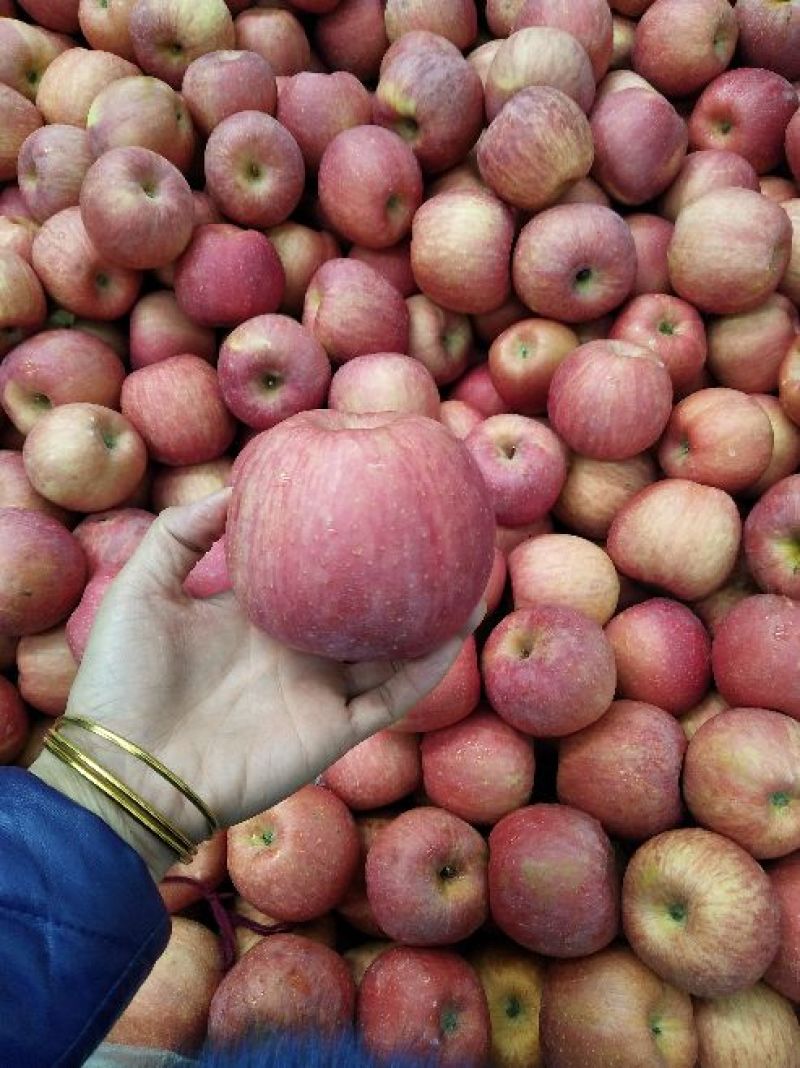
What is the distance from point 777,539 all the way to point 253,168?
1455 millimetres

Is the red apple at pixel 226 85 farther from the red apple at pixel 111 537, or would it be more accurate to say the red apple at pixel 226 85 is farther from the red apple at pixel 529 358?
the red apple at pixel 111 537

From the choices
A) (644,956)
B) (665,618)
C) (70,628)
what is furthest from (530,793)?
(70,628)

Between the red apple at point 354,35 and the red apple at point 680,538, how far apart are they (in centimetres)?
151

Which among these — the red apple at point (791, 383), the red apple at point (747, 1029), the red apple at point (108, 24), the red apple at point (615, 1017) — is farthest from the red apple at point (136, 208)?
the red apple at point (747, 1029)

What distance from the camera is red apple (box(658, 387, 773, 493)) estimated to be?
1598 mm

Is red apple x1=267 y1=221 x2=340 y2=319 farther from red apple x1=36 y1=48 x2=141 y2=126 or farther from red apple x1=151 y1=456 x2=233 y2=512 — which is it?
red apple x1=36 y1=48 x2=141 y2=126

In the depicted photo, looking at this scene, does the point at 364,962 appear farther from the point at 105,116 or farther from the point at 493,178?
the point at 105,116

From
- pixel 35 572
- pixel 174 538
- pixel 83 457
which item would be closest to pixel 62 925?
pixel 174 538

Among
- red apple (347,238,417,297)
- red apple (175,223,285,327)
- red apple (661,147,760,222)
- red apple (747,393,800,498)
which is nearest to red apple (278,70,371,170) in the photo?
red apple (347,238,417,297)

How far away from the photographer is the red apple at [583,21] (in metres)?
1.90

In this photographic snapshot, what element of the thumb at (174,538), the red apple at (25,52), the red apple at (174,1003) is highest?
the red apple at (25,52)

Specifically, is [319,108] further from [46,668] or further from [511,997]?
[511,997]

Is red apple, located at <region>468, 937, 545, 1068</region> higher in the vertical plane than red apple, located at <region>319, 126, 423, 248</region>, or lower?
lower

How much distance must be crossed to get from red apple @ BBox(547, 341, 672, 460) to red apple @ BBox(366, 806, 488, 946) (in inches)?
32.6
